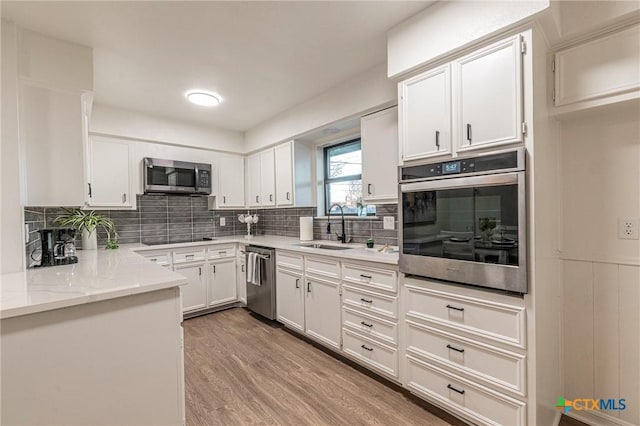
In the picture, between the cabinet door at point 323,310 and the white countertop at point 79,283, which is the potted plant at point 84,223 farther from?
the cabinet door at point 323,310

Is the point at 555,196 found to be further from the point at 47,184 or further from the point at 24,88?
the point at 24,88

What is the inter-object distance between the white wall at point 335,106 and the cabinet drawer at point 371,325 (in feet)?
5.76

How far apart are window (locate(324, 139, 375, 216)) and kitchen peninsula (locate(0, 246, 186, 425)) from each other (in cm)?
224

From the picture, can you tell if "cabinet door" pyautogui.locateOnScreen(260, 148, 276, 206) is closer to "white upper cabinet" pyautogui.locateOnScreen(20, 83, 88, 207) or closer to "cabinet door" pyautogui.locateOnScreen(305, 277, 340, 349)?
"cabinet door" pyautogui.locateOnScreen(305, 277, 340, 349)

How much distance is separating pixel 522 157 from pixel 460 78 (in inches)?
23.7

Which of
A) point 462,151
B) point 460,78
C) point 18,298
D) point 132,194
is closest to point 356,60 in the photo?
point 460,78

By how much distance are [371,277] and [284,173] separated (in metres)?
2.03

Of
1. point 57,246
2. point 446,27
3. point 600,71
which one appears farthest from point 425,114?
point 57,246

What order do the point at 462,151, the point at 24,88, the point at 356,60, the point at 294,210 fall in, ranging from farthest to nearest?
the point at 294,210, the point at 356,60, the point at 24,88, the point at 462,151

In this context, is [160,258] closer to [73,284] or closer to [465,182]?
[73,284]

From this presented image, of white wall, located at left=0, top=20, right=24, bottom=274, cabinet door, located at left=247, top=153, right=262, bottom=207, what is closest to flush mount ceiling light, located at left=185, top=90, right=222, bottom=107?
cabinet door, located at left=247, top=153, right=262, bottom=207

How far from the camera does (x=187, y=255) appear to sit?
3.61 metres

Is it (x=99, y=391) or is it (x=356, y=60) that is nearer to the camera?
(x=99, y=391)

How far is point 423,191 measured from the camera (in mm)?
1894
